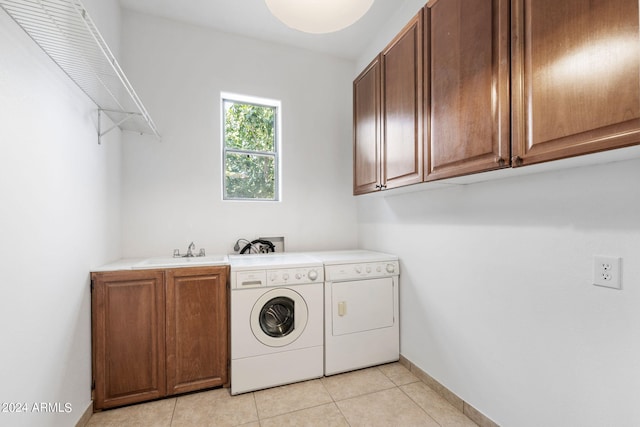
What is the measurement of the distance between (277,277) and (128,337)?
109cm

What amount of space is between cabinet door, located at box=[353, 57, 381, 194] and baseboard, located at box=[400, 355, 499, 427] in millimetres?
1533

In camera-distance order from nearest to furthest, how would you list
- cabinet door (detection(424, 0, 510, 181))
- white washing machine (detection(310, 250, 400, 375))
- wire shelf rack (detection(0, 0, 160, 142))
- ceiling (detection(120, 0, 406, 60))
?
wire shelf rack (detection(0, 0, 160, 142)), cabinet door (detection(424, 0, 510, 181)), white washing machine (detection(310, 250, 400, 375)), ceiling (detection(120, 0, 406, 60))

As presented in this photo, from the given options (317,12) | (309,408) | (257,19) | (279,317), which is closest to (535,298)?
(309,408)

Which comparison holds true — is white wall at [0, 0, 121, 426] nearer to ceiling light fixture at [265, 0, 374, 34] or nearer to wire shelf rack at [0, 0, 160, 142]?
wire shelf rack at [0, 0, 160, 142]

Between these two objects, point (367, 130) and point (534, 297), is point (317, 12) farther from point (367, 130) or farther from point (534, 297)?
point (534, 297)

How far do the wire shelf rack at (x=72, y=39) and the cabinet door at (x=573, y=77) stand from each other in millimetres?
1669

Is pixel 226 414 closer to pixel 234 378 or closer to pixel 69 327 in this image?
pixel 234 378

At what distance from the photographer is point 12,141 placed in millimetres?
1102

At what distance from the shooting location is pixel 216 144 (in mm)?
2689

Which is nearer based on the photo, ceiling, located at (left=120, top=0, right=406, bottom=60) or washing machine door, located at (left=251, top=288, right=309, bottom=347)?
washing machine door, located at (left=251, top=288, right=309, bottom=347)

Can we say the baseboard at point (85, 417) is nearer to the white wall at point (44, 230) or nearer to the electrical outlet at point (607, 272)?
the white wall at point (44, 230)

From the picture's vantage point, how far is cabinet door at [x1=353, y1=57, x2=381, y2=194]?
227 cm

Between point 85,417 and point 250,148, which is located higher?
point 250,148

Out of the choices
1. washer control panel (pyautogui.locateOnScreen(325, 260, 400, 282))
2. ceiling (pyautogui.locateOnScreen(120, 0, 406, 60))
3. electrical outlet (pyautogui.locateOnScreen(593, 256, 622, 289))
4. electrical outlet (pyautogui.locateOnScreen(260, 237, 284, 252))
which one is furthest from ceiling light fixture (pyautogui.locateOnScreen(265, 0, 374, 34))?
electrical outlet (pyautogui.locateOnScreen(260, 237, 284, 252))
